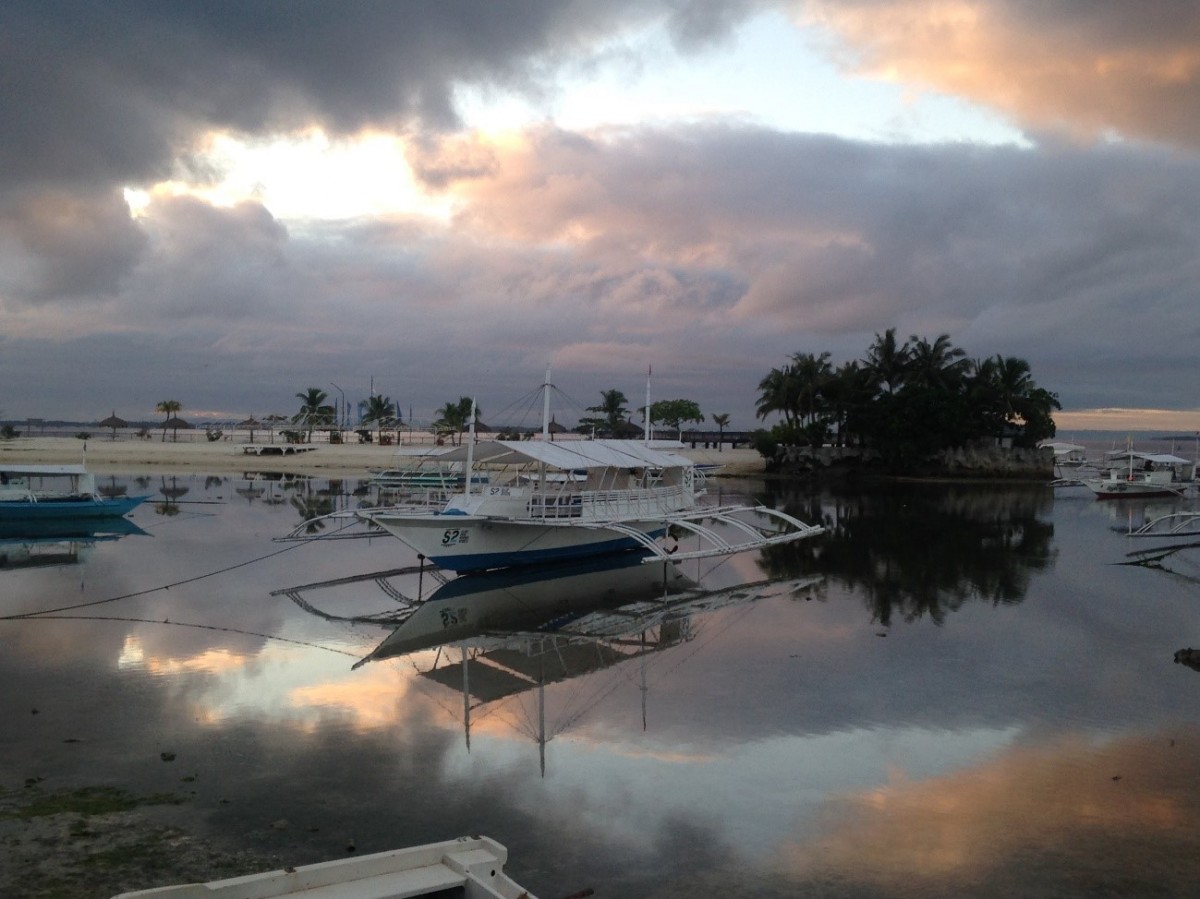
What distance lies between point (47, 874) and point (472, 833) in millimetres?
3318

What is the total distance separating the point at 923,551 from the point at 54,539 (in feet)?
88.7

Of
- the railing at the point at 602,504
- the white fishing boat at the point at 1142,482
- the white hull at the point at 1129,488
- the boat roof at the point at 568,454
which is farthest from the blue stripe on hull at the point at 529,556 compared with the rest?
the white fishing boat at the point at 1142,482

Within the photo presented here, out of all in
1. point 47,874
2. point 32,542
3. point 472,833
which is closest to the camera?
point 47,874

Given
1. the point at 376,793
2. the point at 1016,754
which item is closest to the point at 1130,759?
the point at 1016,754

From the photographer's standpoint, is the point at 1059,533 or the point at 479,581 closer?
the point at 479,581

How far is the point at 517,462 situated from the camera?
22.7 metres

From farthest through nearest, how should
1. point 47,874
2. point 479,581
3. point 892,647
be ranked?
point 479,581, point 892,647, point 47,874

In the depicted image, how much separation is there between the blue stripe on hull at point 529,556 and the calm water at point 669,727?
1.06 m

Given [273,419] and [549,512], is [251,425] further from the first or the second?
[549,512]

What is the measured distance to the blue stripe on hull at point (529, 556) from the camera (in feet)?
67.6

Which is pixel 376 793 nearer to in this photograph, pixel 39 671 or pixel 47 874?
pixel 47 874

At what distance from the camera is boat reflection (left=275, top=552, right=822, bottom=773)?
13547 millimetres

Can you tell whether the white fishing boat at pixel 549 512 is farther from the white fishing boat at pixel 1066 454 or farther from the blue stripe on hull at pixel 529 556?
the white fishing boat at pixel 1066 454

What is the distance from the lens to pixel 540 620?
57.2 feet
